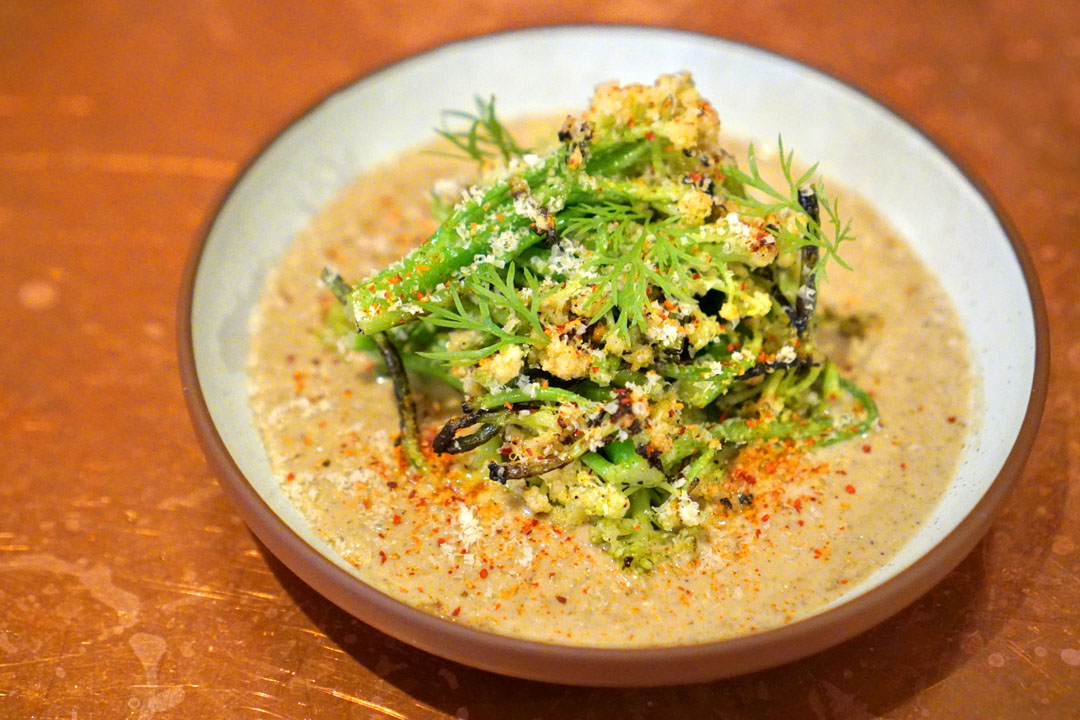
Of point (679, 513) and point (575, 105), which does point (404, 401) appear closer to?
point (679, 513)

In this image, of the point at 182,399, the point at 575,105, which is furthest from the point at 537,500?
the point at 575,105

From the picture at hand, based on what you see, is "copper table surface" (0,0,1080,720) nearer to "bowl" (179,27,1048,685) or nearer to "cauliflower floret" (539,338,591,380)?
"bowl" (179,27,1048,685)

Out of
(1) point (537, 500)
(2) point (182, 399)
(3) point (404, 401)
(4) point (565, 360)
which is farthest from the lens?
(2) point (182, 399)

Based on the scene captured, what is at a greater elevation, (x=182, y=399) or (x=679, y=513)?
(x=679, y=513)

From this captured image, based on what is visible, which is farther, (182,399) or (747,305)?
(182,399)

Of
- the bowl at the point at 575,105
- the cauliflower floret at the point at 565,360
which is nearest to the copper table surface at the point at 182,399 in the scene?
the bowl at the point at 575,105

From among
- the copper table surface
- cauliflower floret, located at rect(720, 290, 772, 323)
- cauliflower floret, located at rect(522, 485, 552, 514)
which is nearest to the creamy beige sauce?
cauliflower floret, located at rect(522, 485, 552, 514)
